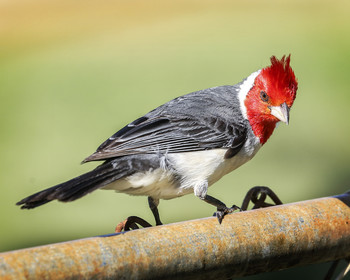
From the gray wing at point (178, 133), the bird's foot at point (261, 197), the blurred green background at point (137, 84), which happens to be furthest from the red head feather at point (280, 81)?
the blurred green background at point (137, 84)

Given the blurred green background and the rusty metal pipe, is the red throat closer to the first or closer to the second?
the rusty metal pipe

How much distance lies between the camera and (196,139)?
11.6 feet

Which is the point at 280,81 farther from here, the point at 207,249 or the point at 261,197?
the point at 207,249

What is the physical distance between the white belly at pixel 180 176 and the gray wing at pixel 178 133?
5cm

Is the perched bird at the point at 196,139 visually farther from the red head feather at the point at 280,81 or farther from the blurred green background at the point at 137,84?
the blurred green background at the point at 137,84

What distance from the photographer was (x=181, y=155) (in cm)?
345

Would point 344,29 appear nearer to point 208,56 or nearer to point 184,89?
point 208,56

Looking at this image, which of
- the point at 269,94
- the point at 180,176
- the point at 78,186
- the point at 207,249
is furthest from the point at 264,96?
the point at 207,249

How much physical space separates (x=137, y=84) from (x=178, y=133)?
644cm

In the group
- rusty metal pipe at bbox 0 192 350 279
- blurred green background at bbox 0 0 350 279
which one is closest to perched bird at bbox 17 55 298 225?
rusty metal pipe at bbox 0 192 350 279

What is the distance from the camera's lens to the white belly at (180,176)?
10.8ft

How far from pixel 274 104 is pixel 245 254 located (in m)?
1.86

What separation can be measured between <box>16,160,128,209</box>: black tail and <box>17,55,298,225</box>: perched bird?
0.03 ft

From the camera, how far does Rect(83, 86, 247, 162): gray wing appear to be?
131 inches
